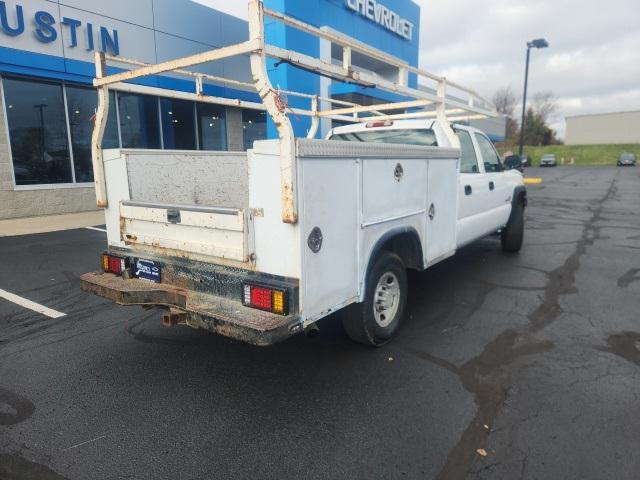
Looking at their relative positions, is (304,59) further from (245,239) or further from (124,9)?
(124,9)

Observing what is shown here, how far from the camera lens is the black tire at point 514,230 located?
7.53 meters

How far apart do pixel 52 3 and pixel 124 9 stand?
1.85 m

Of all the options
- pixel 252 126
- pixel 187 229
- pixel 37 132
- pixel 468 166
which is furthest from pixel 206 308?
pixel 252 126

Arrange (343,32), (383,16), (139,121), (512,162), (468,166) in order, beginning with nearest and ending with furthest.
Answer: (468,166) → (512,162) → (139,121) → (343,32) → (383,16)

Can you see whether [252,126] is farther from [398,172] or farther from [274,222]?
[274,222]

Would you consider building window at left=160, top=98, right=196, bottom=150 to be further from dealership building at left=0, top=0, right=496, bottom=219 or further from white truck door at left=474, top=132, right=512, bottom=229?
white truck door at left=474, top=132, right=512, bottom=229

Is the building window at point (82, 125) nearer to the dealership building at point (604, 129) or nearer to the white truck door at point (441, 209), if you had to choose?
the white truck door at point (441, 209)

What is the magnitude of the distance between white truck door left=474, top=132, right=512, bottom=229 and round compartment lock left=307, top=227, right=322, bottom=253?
377cm

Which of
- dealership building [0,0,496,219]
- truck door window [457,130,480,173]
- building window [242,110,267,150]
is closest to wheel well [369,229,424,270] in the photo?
truck door window [457,130,480,173]

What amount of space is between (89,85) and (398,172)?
11.5 meters

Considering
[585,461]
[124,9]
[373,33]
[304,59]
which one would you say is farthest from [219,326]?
[373,33]

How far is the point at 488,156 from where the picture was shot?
6504mm

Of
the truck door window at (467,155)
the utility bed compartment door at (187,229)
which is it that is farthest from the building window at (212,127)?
the utility bed compartment door at (187,229)

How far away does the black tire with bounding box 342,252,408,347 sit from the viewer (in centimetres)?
373
